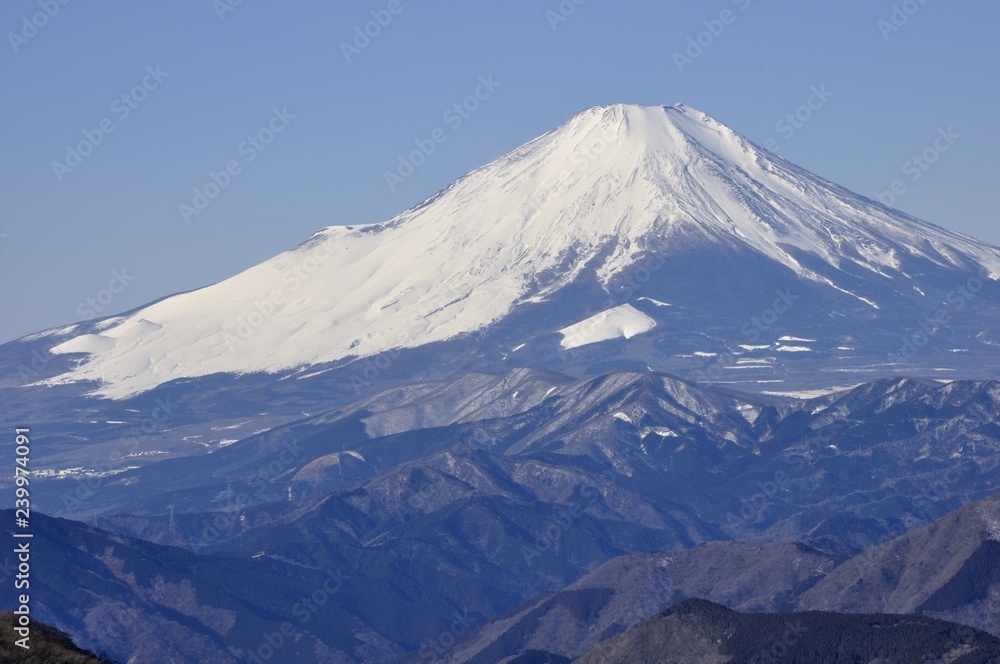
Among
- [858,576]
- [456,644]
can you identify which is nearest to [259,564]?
[456,644]

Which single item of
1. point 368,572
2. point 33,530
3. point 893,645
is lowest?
point 893,645

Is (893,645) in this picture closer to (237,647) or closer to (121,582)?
(237,647)

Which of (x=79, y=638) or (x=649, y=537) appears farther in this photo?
(x=649, y=537)

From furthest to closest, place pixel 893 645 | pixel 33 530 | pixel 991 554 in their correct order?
pixel 33 530 → pixel 991 554 → pixel 893 645

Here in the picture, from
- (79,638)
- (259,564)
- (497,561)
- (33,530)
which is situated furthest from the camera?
(497,561)

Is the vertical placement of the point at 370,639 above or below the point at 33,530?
below

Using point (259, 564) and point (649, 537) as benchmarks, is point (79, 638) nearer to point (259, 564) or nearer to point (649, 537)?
point (259, 564)

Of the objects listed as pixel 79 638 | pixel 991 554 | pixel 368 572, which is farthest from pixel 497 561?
pixel 991 554

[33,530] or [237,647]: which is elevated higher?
[33,530]

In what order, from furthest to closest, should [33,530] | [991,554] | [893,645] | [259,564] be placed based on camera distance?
[259,564]
[33,530]
[991,554]
[893,645]
